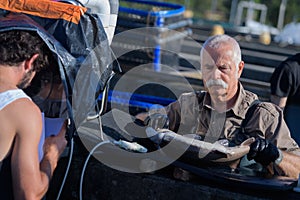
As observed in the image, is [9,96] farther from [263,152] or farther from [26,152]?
[263,152]

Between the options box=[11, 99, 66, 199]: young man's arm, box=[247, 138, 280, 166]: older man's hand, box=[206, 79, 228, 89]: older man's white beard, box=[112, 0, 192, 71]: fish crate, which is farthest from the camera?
box=[112, 0, 192, 71]: fish crate

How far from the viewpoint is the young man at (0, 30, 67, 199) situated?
3045 millimetres

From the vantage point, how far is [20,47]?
3.17 meters

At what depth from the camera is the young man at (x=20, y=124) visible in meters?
3.04

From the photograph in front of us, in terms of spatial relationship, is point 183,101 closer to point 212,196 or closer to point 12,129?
point 212,196

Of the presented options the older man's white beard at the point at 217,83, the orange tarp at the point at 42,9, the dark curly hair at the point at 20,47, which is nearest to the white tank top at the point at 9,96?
the dark curly hair at the point at 20,47

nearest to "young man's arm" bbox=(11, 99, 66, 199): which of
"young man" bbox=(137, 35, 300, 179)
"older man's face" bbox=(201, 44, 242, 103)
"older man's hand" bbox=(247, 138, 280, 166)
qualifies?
"older man's hand" bbox=(247, 138, 280, 166)

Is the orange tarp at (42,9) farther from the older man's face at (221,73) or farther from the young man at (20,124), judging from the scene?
the older man's face at (221,73)

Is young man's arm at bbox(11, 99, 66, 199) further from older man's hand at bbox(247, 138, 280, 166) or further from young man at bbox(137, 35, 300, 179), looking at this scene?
young man at bbox(137, 35, 300, 179)

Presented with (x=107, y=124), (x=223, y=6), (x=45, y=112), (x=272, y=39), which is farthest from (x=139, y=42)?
(x=223, y=6)

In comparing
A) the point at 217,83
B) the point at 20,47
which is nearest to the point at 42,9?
the point at 20,47

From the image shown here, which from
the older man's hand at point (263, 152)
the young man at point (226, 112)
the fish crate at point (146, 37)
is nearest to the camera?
the older man's hand at point (263, 152)

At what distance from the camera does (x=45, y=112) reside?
365cm

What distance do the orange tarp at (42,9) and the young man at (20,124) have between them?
0.31 meters
